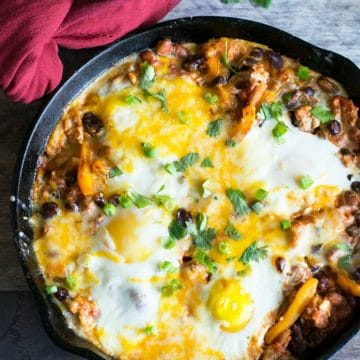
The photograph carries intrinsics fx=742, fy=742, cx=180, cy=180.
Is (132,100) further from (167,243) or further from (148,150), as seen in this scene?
(167,243)

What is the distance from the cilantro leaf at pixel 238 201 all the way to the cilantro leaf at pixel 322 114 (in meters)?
0.61

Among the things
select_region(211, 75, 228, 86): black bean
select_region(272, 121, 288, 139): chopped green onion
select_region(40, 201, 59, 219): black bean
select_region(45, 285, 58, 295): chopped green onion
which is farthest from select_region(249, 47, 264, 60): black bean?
select_region(45, 285, 58, 295): chopped green onion

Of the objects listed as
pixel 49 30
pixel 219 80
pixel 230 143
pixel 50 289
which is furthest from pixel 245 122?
pixel 50 289

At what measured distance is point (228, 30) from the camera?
166 inches

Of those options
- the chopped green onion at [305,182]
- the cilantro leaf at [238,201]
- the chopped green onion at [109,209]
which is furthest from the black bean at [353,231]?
the chopped green onion at [109,209]

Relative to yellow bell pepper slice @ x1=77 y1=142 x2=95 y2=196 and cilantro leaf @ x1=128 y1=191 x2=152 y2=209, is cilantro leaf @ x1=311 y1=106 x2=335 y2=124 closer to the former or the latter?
cilantro leaf @ x1=128 y1=191 x2=152 y2=209

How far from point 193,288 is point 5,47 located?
5.25 feet

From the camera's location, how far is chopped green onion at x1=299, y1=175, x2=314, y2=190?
157 inches

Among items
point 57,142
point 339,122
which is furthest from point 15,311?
point 339,122

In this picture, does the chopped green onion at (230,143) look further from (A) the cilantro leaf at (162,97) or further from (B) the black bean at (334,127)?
(B) the black bean at (334,127)

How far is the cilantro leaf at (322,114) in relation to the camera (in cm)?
410

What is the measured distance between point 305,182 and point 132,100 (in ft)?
3.41

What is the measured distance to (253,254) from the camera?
3.94 meters

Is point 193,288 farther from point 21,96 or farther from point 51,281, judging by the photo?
point 21,96
